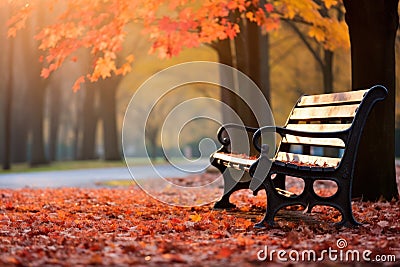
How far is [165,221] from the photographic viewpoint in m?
6.95

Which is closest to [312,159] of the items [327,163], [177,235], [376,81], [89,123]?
[327,163]

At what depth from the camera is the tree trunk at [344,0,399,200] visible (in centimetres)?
828

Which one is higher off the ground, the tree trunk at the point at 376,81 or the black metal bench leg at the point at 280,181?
the tree trunk at the point at 376,81

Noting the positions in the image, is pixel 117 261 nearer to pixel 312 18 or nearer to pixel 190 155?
pixel 312 18

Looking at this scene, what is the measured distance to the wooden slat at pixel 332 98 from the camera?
6496 millimetres

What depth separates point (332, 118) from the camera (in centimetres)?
686

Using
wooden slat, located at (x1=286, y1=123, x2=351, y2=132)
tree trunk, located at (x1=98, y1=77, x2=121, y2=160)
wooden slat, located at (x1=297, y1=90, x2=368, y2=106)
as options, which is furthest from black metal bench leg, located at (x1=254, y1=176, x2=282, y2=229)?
tree trunk, located at (x1=98, y1=77, x2=121, y2=160)

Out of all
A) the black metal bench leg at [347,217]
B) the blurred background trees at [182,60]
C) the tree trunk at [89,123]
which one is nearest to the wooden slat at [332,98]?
the black metal bench leg at [347,217]

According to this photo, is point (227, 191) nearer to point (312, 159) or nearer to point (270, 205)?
point (312, 159)

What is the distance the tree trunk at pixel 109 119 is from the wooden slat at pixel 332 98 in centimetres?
2039

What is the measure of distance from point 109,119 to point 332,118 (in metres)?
21.5

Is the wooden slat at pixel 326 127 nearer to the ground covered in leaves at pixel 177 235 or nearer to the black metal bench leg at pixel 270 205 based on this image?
the black metal bench leg at pixel 270 205

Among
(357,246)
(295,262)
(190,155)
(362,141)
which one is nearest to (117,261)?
(295,262)

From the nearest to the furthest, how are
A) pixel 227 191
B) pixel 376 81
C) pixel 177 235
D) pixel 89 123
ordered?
pixel 177 235 → pixel 227 191 → pixel 376 81 → pixel 89 123
